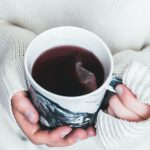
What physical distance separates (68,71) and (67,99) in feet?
0.14

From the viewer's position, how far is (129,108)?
0.45 meters

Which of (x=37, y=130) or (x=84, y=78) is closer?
(x=84, y=78)

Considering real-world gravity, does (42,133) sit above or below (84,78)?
below

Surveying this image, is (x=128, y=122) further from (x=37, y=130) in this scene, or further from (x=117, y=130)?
(x=37, y=130)

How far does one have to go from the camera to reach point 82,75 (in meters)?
0.38

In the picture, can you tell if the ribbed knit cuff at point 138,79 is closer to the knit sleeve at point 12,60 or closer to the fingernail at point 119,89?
the fingernail at point 119,89

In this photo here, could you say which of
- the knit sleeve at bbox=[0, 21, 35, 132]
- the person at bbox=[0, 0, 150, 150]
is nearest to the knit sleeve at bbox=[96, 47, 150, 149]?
the person at bbox=[0, 0, 150, 150]

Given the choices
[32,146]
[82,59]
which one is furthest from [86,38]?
[32,146]

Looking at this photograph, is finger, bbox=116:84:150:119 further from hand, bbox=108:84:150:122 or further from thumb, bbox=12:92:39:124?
thumb, bbox=12:92:39:124

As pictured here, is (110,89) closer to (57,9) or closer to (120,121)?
(120,121)

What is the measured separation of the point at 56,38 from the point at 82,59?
0.04 meters

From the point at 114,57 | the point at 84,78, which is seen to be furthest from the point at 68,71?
the point at 114,57

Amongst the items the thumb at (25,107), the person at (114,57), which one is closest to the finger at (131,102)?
the person at (114,57)

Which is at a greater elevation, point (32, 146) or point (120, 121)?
point (120, 121)
